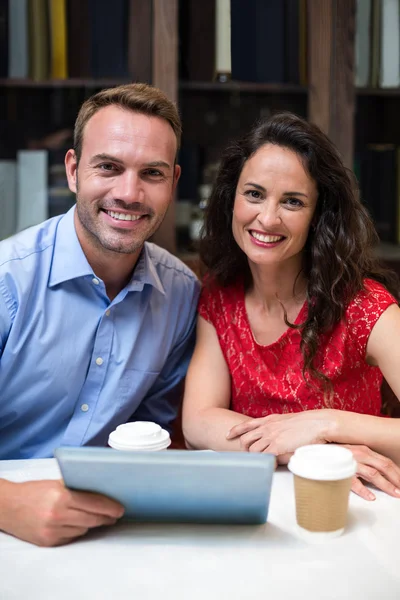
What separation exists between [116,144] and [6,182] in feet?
3.43

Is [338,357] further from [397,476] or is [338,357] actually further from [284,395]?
[397,476]

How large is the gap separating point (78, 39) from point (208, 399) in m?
1.41

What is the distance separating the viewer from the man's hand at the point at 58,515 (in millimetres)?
989

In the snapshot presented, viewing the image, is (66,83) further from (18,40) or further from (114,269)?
(114,269)

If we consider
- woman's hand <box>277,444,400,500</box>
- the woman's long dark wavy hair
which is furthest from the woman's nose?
woman's hand <box>277,444,400,500</box>

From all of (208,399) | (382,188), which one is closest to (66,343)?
(208,399)

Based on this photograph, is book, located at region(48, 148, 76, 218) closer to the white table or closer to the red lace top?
the red lace top

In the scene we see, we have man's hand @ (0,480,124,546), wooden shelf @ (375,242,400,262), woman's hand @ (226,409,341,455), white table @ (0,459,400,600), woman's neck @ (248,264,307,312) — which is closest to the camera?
white table @ (0,459,400,600)

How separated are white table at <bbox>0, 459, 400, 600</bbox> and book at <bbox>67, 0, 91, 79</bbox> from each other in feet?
5.86

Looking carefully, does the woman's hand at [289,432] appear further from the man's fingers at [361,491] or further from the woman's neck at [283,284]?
the woman's neck at [283,284]

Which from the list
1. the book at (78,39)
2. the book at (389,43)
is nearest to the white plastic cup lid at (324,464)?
the book at (78,39)

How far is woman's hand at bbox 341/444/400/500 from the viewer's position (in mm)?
1183

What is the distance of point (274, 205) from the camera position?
1620 mm

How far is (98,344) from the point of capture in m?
1.59
